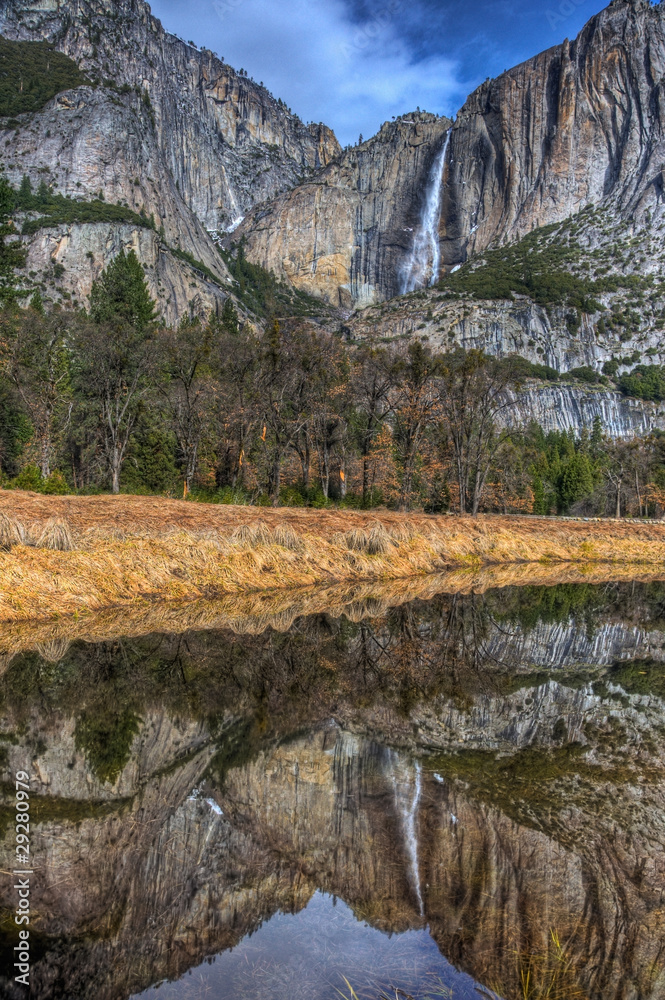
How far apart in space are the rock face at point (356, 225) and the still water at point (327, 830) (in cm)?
17826

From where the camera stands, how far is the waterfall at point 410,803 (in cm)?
400

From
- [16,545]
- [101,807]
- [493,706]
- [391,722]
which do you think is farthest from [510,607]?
[101,807]

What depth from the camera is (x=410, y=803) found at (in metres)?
4.93

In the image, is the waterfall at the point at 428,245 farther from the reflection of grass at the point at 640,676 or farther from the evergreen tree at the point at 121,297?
the reflection of grass at the point at 640,676

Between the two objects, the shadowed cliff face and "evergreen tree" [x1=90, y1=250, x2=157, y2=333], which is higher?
the shadowed cliff face

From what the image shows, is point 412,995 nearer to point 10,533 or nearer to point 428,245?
point 10,533

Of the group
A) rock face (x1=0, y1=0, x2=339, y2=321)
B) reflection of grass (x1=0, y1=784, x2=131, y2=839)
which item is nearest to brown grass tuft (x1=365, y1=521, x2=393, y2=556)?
reflection of grass (x1=0, y1=784, x2=131, y2=839)

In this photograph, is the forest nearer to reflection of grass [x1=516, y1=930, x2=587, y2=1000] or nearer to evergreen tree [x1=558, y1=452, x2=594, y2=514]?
reflection of grass [x1=516, y1=930, x2=587, y2=1000]

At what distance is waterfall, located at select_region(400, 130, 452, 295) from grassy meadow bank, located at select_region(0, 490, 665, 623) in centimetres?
15719

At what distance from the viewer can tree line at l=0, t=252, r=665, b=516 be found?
34.1 m

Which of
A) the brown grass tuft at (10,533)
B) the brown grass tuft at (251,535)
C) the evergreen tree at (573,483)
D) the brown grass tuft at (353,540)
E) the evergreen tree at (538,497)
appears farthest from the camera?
the evergreen tree at (573,483)

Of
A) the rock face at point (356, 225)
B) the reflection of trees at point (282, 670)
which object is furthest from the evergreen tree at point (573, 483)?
the rock face at point (356, 225)

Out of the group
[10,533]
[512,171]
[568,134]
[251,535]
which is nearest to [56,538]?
[10,533]

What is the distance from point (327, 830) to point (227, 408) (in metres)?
32.3
